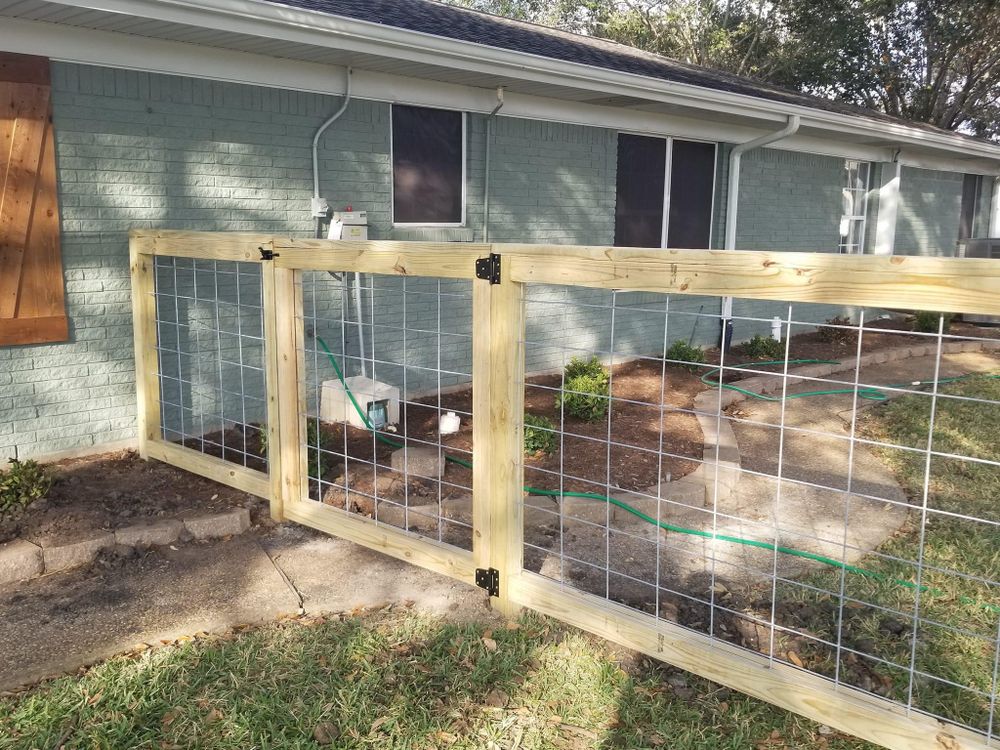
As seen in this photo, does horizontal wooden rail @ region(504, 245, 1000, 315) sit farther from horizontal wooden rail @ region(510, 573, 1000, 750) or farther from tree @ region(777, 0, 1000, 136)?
tree @ region(777, 0, 1000, 136)

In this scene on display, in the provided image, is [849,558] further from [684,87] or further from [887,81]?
[887,81]

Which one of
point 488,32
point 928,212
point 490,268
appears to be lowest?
point 490,268

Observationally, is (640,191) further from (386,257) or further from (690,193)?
(386,257)

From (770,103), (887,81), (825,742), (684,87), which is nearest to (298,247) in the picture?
(825,742)

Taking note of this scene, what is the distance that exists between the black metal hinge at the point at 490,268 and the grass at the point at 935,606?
166 cm

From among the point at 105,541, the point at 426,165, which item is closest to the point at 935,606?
the point at 105,541

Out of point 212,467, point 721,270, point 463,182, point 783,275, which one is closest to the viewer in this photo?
point 783,275

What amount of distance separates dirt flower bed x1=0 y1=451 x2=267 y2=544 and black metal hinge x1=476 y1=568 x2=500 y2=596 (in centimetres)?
163

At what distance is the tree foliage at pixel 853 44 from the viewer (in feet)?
75.4

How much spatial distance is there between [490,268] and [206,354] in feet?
11.2

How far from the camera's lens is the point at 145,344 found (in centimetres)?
550

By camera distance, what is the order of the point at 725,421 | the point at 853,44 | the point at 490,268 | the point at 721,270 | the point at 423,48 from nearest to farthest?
the point at 721,270 < the point at 490,268 < the point at 423,48 < the point at 725,421 < the point at 853,44

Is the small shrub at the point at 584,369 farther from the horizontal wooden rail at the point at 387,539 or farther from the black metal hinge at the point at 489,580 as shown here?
the black metal hinge at the point at 489,580

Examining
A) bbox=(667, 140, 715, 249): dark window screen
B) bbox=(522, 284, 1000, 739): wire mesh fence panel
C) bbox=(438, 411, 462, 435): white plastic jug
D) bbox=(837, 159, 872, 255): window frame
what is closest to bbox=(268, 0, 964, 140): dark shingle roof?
bbox=(667, 140, 715, 249): dark window screen
